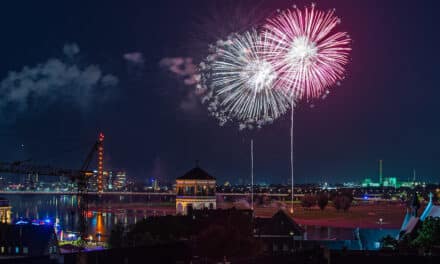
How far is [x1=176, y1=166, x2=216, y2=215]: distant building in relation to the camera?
76375 mm

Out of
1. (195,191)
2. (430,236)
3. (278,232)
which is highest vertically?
(195,191)

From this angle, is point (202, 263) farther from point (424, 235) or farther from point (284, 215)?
→ point (284, 215)

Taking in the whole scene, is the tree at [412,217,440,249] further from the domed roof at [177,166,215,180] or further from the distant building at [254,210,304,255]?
the domed roof at [177,166,215,180]

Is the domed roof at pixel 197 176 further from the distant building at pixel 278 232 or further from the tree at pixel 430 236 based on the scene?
the tree at pixel 430 236

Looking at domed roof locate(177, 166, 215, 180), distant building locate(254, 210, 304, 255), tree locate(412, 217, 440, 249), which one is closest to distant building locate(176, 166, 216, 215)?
domed roof locate(177, 166, 215, 180)

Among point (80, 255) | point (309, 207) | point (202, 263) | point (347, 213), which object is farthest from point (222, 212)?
point (309, 207)

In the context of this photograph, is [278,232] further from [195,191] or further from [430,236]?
[430,236]

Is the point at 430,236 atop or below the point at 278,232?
atop

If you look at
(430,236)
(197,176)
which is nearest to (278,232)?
(197,176)

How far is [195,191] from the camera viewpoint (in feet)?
255

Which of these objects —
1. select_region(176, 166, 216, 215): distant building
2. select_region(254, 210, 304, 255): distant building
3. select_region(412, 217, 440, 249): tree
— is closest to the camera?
select_region(412, 217, 440, 249): tree

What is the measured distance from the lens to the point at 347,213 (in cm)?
14650

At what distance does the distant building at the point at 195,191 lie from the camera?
251ft

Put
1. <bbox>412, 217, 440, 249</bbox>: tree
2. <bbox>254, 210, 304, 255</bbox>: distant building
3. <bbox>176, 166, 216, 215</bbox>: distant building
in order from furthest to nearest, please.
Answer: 1. <bbox>176, 166, 216, 215</bbox>: distant building
2. <bbox>254, 210, 304, 255</bbox>: distant building
3. <bbox>412, 217, 440, 249</bbox>: tree
